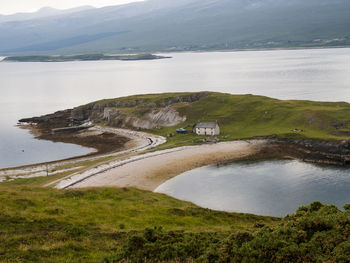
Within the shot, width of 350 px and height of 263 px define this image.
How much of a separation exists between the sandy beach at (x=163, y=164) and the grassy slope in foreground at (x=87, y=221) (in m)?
12.3

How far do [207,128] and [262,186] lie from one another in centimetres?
3712

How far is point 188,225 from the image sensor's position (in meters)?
39.1

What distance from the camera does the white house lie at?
320 ft

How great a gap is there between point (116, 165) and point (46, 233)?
4507 centimetres

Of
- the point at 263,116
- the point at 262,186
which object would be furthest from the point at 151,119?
the point at 262,186

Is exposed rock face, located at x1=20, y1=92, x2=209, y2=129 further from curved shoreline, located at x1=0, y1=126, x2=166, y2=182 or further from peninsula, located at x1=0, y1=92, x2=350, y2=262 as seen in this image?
curved shoreline, located at x1=0, y1=126, x2=166, y2=182

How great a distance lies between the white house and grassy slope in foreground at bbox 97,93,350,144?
251 cm

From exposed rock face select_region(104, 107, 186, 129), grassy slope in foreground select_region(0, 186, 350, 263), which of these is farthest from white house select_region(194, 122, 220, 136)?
grassy slope in foreground select_region(0, 186, 350, 263)

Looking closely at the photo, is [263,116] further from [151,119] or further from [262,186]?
[262,186]

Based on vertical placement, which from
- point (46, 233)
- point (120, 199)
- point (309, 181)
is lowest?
point (309, 181)

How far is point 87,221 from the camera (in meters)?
36.8

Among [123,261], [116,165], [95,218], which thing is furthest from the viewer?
[116,165]

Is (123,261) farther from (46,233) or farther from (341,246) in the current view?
(341,246)

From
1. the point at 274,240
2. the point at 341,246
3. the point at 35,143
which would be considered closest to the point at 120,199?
the point at 274,240
